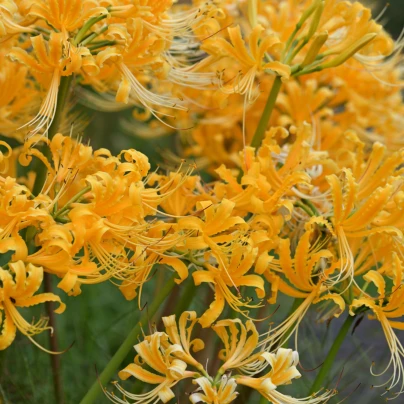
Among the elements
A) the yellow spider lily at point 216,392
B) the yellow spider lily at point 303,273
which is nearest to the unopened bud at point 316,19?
the yellow spider lily at point 303,273

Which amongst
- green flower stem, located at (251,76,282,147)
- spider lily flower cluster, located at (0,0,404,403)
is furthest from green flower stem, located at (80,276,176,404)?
green flower stem, located at (251,76,282,147)

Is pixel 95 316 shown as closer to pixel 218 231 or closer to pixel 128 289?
pixel 128 289

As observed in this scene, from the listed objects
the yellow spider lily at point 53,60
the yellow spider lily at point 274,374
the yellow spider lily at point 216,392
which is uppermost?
the yellow spider lily at point 53,60

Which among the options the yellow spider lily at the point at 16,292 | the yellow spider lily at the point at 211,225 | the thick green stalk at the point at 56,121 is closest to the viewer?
the yellow spider lily at the point at 16,292

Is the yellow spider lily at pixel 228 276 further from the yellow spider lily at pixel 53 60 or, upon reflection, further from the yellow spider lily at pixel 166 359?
the yellow spider lily at pixel 53 60

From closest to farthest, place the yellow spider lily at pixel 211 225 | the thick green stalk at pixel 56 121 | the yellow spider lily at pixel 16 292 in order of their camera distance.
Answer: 1. the yellow spider lily at pixel 16 292
2. the yellow spider lily at pixel 211 225
3. the thick green stalk at pixel 56 121

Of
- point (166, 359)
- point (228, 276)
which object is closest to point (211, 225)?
point (228, 276)

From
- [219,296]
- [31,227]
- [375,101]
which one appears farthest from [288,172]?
[375,101]

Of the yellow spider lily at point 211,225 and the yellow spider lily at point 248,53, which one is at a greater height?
the yellow spider lily at point 248,53

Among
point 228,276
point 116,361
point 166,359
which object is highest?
point 228,276

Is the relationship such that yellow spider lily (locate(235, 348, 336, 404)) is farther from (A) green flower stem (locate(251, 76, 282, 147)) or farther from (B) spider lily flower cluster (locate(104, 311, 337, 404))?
(A) green flower stem (locate(251, 76, 282, 147))

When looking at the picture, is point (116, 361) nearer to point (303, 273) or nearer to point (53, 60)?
point (303, 273)

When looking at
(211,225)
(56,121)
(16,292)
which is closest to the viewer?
(16,292)
